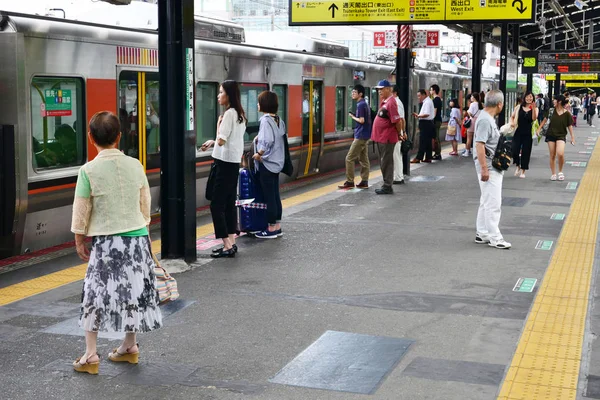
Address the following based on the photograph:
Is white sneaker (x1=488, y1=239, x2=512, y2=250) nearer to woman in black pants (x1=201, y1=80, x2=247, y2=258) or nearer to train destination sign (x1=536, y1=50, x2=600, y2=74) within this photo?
woman in black pants (x1=201, y1=80, x2=247, y2=258)

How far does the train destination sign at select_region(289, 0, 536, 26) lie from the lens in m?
13.8

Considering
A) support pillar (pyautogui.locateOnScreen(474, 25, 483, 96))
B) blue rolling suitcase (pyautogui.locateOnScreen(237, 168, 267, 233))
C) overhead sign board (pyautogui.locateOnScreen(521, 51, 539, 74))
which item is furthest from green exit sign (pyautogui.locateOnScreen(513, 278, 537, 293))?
overhead sign board (pyautogui.locateOnScreen(521, 51, 539, 74))

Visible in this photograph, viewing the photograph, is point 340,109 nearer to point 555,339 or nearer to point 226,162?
point 226,162

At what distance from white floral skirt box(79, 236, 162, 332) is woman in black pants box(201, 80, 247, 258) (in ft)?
10.2

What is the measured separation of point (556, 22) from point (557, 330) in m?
26.3

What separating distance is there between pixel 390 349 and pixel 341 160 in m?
12.1

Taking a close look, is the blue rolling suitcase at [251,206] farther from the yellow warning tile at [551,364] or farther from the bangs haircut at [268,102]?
the yellow warning tile at [551,364]

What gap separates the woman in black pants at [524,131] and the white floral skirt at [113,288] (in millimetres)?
11409

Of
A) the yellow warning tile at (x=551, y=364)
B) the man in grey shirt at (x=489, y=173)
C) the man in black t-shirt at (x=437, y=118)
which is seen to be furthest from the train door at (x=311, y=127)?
the yellow warning tile at (x=551, y=364)

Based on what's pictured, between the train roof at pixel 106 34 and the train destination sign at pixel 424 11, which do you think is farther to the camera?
the train destination sign at pixel 424 11

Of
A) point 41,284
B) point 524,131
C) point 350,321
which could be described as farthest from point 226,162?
point 524,131

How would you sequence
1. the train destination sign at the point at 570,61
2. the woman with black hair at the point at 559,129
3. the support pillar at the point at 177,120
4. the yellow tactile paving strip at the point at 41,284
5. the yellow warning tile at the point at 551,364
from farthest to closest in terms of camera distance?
the train destination sign at the point at 570,61, the woman with black hair at the point at 559,129, the support pillar at the point at 177,120, the yellow tactile paving strip at the point at 41,284, the yellow warning tile at the point at 551,364

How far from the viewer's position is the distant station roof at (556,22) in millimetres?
22844

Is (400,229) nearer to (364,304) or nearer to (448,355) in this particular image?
(364,304)
